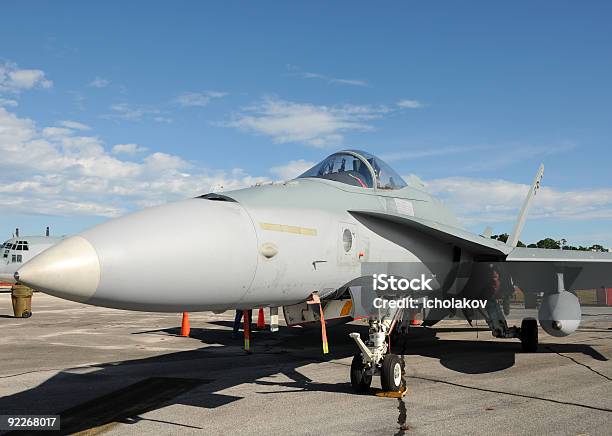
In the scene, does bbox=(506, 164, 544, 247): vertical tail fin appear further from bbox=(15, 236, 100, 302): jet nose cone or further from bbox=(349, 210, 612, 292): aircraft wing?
bbox=(15, 236, 100, 302): jet nose cone

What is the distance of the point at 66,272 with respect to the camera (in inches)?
145

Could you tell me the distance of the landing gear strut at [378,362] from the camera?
707cm

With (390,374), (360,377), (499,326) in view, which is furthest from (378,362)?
(499,326)

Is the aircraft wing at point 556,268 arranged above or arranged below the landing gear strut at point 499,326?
above

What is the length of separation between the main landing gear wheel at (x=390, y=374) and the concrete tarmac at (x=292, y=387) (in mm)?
198

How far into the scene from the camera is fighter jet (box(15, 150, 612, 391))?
3.99m

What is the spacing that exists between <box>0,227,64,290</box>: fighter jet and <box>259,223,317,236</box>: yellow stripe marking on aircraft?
31755mm

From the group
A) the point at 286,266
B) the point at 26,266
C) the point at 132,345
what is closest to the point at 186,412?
the point at 286,266

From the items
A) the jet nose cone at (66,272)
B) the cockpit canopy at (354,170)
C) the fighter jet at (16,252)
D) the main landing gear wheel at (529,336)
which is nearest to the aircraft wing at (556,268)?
the main landing gear wheel at (529,336)

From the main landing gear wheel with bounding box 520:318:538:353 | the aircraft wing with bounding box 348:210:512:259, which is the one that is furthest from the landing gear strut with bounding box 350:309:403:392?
the main landing gear wheel with bounding box 520:318:538:353

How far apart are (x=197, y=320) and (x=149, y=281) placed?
53.7ft

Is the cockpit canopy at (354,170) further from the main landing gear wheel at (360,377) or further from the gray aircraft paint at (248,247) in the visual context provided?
the main landing gear wheel at (360,377)

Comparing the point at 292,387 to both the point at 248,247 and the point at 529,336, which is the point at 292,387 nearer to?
the point at 248,247

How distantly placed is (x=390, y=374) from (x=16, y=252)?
33.5m
